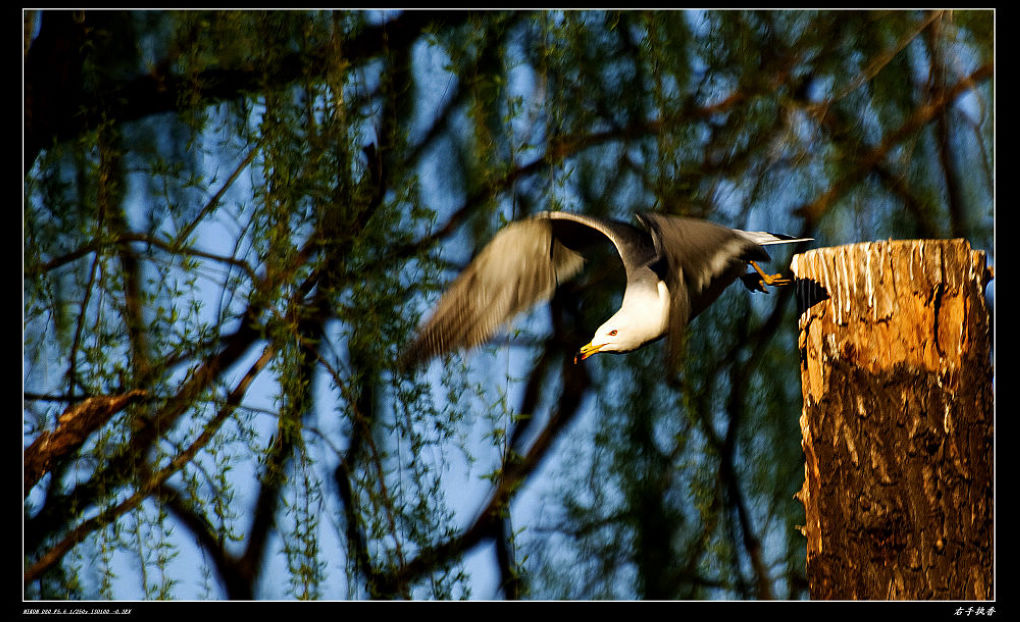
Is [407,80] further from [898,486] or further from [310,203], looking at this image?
[898,486]

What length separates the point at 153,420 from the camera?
4.14 ft

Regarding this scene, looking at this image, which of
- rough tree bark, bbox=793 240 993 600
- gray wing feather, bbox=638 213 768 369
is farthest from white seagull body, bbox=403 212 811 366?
rough tree bark, bbox=793 240 993 600

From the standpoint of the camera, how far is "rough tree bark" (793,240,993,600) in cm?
104

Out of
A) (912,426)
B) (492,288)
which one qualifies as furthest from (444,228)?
(912,426)

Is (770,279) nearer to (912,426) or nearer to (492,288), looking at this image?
(912,426)

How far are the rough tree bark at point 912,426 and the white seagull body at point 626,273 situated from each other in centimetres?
17

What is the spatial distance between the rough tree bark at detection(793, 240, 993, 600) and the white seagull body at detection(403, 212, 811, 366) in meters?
0.17

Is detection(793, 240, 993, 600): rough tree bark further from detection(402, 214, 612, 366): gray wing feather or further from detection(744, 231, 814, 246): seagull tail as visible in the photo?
detection(402, 214, 612, 366): gray wing feather

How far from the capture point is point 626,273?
1274mm

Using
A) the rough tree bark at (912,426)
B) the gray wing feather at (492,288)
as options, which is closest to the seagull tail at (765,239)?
the rough tree bark at (912,426)

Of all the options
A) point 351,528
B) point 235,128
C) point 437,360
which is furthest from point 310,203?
point 351,528

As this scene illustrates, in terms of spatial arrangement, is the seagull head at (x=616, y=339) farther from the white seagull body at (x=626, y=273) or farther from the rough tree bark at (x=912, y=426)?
the rough tree bark at (x=912, y=426)

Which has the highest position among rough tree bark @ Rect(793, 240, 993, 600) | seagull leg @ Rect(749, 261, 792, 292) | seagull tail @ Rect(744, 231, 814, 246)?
seagull tail @ Rect(744, 231, 814, 246)

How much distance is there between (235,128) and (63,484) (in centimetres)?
60
